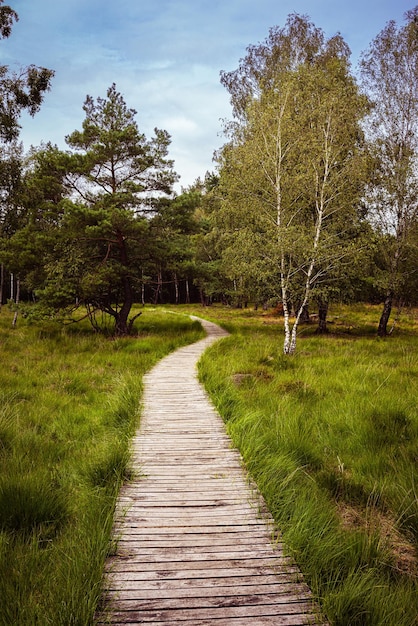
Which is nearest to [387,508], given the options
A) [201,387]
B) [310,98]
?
[201,387]

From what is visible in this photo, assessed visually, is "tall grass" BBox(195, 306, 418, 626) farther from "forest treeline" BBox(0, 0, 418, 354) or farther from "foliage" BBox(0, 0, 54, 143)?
"foliage" BBox(0, 0, 54, 143)

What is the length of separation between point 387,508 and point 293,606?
211cm

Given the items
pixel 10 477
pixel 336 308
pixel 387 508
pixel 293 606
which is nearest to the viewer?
pixel 293 606

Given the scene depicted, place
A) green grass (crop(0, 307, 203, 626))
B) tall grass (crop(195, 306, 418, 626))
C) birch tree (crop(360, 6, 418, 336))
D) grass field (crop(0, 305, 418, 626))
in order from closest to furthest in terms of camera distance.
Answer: green grass (crop(0, 307, 203, 626)) → grass field (crop(0, 305, 418, 626)) → tall grass (crop(195, 306, 418, 626)) → birch tree (crop(360, 6, 418, 336))

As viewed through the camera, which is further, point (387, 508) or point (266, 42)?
point (266, 42)

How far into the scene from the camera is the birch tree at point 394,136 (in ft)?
57.0

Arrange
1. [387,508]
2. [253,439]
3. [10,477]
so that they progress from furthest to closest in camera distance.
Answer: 1. [253,439]
2. [387,508]
3. [10,477]

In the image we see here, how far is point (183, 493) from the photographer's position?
12.3 ft

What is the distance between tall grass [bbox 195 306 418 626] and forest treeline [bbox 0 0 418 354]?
16.0ft

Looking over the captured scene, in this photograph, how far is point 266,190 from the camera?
555 inches

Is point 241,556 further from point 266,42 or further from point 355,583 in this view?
point 266,42

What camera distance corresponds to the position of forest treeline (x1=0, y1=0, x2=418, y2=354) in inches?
512

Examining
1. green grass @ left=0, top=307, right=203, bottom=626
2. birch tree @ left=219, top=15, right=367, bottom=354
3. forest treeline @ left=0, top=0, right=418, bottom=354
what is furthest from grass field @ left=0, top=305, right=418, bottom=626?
forest treeline @ left=0, top=0, right=418, bottom=354

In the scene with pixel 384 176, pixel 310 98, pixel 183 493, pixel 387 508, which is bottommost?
pixel 387 508
